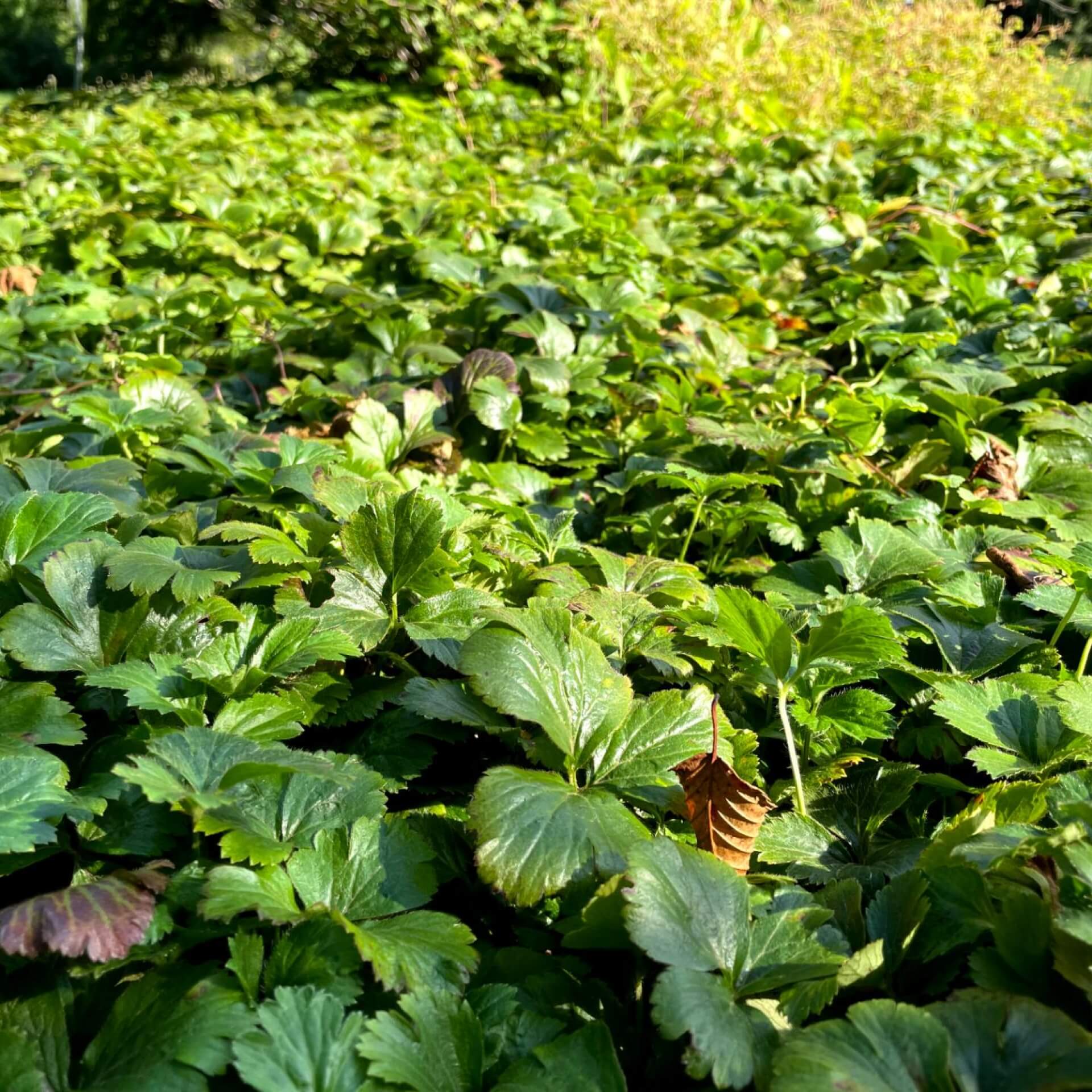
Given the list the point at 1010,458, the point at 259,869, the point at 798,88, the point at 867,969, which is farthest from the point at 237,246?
the point at 798,88

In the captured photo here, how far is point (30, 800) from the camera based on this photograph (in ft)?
3.34

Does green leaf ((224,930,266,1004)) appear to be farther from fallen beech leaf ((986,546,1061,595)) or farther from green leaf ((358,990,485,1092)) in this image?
fallen beech leaf ((986,546,1061,595))

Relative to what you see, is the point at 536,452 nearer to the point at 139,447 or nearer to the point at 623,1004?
the point at 139,447

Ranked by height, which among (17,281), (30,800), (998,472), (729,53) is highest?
(729,53)

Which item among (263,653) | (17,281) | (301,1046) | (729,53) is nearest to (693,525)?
(263,653)

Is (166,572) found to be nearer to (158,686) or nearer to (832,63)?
(158,686)

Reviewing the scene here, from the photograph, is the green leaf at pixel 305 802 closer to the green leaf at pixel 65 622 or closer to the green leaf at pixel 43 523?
the green leaf at pixel 65 622

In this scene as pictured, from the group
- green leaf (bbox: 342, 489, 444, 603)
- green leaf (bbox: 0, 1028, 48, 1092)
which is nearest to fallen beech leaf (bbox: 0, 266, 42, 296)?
green leaf (bbox: 342, 489, 444, 603)

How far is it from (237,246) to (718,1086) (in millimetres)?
3791

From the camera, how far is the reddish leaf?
89 cm

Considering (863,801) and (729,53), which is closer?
(863,801)

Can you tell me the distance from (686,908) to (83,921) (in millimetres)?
580

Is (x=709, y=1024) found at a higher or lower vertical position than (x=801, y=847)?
higher

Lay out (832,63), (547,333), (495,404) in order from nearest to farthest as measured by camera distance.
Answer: (495,404) → (547,333) → (832,63)
